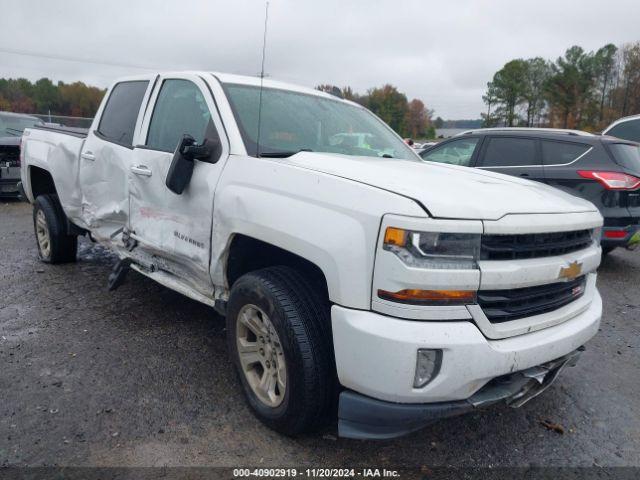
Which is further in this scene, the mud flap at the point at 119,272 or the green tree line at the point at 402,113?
the green tree line at the point at 402,113

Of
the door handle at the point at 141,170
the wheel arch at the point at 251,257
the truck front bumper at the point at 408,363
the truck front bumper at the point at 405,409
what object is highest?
the door handle at the point at 141,170

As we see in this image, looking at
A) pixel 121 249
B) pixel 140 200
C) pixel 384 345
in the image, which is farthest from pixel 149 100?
pixel 384 345

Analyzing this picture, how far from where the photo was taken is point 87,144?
14.8 feet

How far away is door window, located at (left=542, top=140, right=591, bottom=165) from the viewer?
237 inches

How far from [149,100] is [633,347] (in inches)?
167

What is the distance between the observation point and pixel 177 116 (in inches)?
142

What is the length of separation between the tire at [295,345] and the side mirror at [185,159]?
0.79m

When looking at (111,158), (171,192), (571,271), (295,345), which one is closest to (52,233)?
(111,158)

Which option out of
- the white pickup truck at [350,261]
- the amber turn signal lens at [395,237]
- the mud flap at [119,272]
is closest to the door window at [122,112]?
the white pickup truck at [350,261]

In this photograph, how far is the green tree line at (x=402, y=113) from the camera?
6747cm

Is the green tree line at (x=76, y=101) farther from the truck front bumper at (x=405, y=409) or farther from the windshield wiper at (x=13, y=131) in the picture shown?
the truck front bumper at (x=405, y=409)

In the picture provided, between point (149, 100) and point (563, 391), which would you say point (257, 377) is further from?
point (149, 100)

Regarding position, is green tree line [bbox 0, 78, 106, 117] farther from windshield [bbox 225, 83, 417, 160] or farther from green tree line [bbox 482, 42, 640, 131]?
windshield [bbox 225, 83, 417, 160]

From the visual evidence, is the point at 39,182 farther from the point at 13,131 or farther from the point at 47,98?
the point at 47,98
